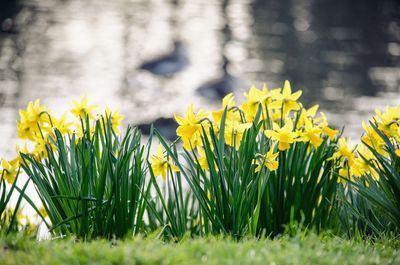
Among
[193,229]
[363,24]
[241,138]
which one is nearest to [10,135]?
[193,229]

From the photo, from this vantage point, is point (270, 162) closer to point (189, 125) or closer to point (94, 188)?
point (189, 125)

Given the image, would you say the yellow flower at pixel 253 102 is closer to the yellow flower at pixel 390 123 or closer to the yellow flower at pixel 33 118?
the yellow flower at pixel 390 123

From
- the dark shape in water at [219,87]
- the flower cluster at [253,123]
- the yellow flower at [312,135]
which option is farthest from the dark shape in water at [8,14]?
the yellow flower at [312,135]

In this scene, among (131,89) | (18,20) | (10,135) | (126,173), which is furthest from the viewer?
(18,20)

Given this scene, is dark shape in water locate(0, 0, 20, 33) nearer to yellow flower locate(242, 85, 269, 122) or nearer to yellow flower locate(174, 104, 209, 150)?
yellow flower locate(242, 85, 269, 122)

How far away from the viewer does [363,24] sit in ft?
52.1

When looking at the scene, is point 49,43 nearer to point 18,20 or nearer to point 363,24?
point 18,20

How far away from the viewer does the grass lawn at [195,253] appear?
6.07 feet

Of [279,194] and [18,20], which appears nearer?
[279,194]

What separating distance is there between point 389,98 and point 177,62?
160 inches

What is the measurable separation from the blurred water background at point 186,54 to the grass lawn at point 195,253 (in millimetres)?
4559

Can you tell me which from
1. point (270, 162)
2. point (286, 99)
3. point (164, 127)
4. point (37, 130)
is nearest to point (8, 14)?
point (164, 127)

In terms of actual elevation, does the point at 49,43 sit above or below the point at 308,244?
above

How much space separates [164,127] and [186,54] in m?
4.58
